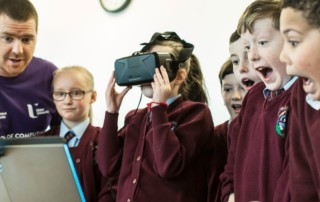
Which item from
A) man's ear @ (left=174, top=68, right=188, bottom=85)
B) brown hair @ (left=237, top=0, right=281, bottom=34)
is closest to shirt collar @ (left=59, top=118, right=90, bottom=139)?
man's ear @ (left=174, top=68, right=188, bottom=85)

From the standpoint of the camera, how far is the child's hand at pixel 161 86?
1.17 m

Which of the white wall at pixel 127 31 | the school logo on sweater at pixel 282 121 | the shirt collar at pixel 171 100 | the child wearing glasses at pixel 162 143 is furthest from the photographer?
the white wall at pixel 127 31

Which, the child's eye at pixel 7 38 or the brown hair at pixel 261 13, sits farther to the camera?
the child's eye at pixel 7 38

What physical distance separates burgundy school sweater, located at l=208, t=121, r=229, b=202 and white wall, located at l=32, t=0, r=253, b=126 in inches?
19.6

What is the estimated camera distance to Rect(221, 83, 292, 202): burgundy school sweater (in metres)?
0.92

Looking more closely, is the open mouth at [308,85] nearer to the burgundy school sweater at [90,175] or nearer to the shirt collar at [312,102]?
the shirt collar at [312,102]

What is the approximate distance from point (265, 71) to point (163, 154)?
0.35 meters

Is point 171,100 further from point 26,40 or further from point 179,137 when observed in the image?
point 26,40

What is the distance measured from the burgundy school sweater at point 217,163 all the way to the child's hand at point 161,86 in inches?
9.3

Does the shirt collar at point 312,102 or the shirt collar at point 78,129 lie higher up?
the shirt collar at point 312,102

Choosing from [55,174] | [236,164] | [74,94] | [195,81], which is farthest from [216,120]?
[55,174]

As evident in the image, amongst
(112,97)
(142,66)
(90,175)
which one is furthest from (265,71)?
(90,175)

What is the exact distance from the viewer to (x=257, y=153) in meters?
0.99

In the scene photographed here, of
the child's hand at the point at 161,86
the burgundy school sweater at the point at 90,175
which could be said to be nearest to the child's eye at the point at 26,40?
the burgundy school sweater at the point at 90,175
